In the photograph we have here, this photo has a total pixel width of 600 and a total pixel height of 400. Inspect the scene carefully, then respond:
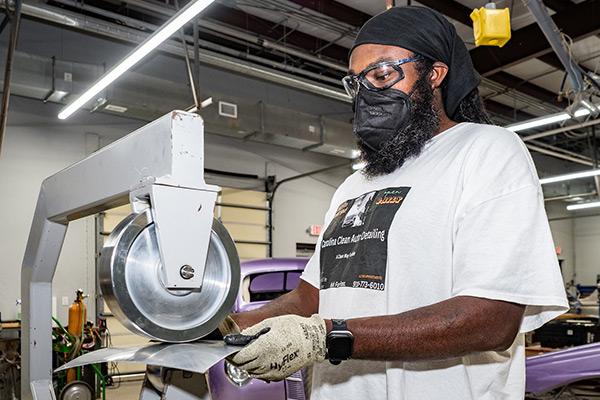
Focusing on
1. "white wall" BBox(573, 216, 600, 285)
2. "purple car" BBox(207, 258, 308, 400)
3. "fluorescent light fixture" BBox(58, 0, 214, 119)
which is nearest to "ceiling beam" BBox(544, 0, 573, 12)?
"purple car" BBox(207, 258, 308, 400)

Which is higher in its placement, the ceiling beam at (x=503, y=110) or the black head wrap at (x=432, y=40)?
the ceiling beam at (x=503, y=110)

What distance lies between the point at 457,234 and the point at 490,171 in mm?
169

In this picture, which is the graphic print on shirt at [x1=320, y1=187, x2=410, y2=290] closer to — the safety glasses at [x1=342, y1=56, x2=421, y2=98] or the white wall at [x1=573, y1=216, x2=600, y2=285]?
the safety glasses at [x1=342, y1=56, x2=421, y2=98]

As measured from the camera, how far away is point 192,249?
133 cm

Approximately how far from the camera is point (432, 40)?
168 centimetres

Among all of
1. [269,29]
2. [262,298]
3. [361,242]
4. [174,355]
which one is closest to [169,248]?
[174,355]

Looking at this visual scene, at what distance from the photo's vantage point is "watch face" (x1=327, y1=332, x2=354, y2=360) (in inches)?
47.7

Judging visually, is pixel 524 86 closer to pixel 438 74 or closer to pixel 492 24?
pixel 492 24

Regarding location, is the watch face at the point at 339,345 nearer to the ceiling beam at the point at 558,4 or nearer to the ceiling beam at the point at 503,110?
the ceiling beam at the point at 558,4

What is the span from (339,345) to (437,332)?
0.71 ft

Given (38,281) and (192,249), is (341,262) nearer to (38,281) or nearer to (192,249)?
(192,249)

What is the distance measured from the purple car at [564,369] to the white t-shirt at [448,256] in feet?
8.01

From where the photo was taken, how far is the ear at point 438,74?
1712mm

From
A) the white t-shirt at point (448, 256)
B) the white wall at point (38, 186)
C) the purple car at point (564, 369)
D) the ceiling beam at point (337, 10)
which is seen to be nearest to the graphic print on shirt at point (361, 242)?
the white t-shirt at point (448, 256)
